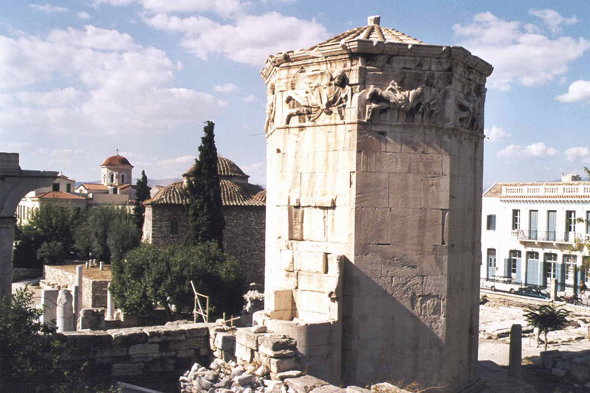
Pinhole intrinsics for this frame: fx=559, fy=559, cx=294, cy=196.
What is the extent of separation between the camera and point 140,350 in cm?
813

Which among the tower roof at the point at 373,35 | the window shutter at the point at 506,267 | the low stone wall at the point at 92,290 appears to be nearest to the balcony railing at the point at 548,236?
the window shutter at the point at 506,267

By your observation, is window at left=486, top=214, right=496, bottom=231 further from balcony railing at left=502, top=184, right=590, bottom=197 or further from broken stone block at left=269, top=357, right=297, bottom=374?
broken stone block at left=269, top=357, right=297, bottom=374

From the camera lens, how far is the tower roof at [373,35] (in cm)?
838

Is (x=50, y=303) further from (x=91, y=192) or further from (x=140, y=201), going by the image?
(x=91, y=192)

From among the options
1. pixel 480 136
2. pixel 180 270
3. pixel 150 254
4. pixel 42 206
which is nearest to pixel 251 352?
pixel 480 136

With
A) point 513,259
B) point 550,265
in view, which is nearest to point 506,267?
point 513,259

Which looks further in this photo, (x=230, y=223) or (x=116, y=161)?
(x=116, y=161)

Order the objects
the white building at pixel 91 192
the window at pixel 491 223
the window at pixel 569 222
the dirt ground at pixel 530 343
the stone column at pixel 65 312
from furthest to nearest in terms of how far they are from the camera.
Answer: the white building at pixel 91 192, the window at pixel 491 223, the window at pixel 569 222, the stone column at pixel 65 312, the dirt ground at pixel 530 343

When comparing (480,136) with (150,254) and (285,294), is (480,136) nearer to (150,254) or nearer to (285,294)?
(285,294)

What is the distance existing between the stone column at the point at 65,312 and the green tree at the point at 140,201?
81.5 feet

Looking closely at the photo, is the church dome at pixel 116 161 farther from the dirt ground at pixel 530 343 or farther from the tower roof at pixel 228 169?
the dirt ground at pixel 530 343

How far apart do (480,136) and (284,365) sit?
4.78m

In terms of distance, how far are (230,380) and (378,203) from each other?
305cm

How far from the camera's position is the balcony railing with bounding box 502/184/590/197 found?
32031 millimetres
